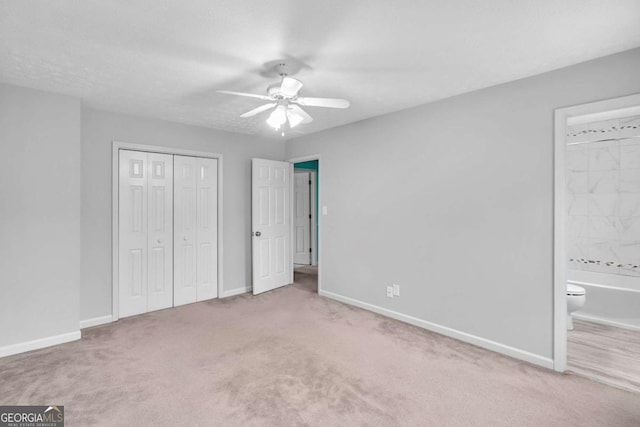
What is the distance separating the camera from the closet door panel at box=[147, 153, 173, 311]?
3857 millimetres

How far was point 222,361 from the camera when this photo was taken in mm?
2639

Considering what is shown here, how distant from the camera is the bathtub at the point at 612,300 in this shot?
3.34 meters

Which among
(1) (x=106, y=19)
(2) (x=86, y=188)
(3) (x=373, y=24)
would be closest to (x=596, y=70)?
(3) (x=373, y=24)

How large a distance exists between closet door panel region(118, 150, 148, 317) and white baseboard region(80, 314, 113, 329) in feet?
0.44

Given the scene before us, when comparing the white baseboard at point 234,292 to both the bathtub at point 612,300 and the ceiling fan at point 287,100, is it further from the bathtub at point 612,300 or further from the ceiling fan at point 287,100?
the bathtub at point 612,300

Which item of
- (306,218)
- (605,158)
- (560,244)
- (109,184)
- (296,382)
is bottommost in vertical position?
(296,382)

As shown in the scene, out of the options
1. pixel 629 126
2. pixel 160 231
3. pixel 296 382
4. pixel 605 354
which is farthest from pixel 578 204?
pixel 160 231

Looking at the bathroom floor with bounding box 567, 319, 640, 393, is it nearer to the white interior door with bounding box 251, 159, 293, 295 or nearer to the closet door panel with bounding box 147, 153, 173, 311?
the white interior door with bounding box 251, 159, 293, 295

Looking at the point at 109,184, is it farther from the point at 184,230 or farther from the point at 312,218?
the point at 312,218

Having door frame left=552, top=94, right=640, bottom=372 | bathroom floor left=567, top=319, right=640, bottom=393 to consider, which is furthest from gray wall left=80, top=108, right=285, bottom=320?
bathroom floor left=567, top=319, right=640, bottom=393

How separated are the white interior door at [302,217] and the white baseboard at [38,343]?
14.3 ft

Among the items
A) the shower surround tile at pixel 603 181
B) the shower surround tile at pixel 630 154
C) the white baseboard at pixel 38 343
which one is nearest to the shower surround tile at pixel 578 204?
the shower surround tile at pixel 603 181

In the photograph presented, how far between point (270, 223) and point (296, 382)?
111 inches

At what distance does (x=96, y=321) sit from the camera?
3.44 meters
